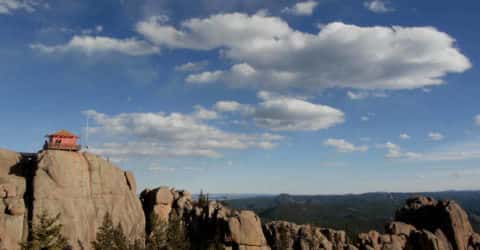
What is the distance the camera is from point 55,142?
83438 mm

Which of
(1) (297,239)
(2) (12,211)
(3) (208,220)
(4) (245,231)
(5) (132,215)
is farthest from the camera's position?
(1) (297,239)

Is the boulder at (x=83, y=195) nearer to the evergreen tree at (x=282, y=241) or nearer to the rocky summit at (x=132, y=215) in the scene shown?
the rocky summit at (x=132, y=215)

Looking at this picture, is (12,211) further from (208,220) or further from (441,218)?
(441,218)

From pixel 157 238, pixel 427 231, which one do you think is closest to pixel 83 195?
pixel 157 238

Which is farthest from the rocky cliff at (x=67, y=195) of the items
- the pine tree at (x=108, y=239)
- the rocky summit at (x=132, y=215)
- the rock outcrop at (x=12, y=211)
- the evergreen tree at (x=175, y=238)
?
the evergreen tree at (x=175, y=238)

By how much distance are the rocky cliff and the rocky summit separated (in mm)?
148

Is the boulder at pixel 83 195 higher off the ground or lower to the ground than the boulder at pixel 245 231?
higher

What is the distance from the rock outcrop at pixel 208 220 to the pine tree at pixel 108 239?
49.1 feet

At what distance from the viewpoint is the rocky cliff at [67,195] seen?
7156cm

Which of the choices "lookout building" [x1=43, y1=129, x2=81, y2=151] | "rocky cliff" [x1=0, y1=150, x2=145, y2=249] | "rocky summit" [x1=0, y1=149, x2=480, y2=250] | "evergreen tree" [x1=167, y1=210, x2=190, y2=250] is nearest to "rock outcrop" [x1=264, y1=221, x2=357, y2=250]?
"rocky summit" [x1=0, y1=149, x2=480, y2=250]

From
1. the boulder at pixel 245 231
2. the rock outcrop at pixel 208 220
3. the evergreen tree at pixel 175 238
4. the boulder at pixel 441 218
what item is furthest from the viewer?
the boulder at pixel 441 218

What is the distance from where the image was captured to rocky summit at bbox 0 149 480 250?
73.6 meters

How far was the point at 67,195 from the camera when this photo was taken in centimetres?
7719

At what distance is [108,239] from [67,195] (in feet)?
43.5
